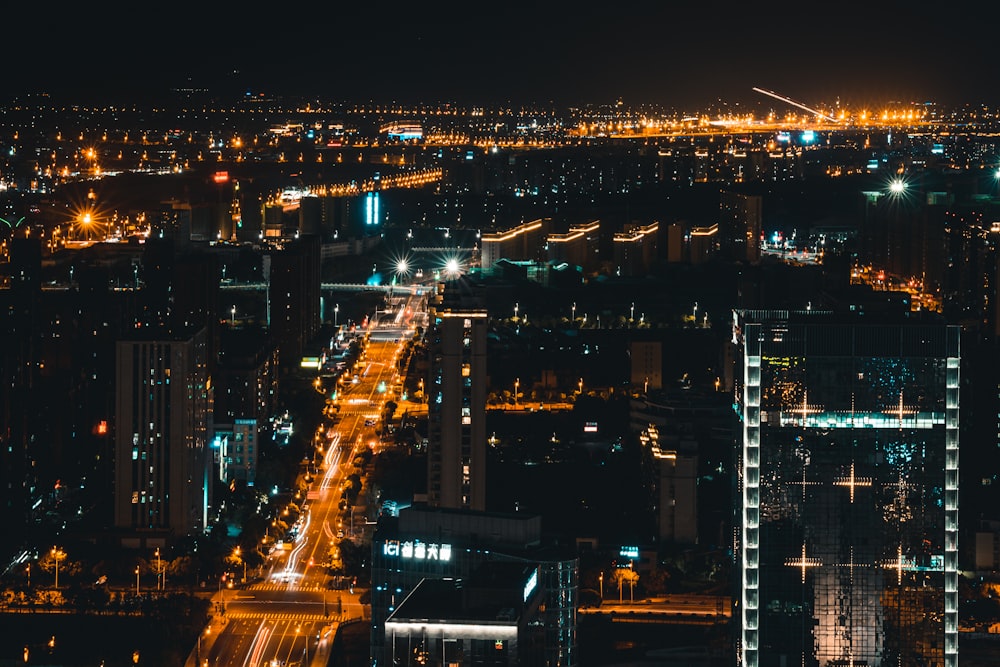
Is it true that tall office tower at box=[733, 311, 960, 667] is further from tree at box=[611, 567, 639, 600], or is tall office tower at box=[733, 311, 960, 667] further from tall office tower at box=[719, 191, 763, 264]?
tall office tower at box=[719, 191, 763, 264]

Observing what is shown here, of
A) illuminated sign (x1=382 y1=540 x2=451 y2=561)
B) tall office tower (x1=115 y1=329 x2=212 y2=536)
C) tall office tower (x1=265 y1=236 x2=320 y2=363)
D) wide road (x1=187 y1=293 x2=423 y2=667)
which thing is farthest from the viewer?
tall office tower (x1=265 y1=236 x2=320 y2=363)

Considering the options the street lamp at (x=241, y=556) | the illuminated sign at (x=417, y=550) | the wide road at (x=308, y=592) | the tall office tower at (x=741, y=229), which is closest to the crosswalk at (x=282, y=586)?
the wide road at (x=308, y=592)

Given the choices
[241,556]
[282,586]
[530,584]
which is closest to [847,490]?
[530,584]

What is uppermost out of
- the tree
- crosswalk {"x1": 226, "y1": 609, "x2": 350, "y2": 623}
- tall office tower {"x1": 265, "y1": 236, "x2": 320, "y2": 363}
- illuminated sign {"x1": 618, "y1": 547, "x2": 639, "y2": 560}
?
tall office tower {"x1": 265, "y1": 236, "x2": 320, "y2": 363}

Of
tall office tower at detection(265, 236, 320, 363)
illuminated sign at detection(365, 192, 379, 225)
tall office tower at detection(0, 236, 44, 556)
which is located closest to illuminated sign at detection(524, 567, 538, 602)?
tall office tower at detection(0, 236, 44, 556)

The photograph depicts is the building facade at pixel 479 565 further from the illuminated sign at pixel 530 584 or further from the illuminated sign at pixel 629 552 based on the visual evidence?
the illuminated sign at pixel 629 552
